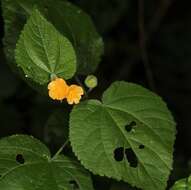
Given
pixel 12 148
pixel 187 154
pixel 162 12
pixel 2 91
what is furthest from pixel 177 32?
pixel 12 148

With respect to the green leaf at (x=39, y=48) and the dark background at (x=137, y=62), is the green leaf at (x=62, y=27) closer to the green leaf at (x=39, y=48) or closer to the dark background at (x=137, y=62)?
the green leaf at (x=39, y=48)

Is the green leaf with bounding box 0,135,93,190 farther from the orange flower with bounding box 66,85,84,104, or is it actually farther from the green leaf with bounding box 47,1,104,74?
the green leaf with bounding box 47,1,104,74

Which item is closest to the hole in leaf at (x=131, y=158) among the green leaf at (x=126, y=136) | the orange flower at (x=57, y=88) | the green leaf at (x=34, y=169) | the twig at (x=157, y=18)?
the green leaf at (x=126, y=136)

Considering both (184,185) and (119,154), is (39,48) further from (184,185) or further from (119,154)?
(184,185)

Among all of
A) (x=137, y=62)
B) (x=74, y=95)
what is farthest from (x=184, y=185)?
(x=137, y=62)

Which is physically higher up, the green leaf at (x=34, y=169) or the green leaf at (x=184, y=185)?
the green leaf at (x=184, y=185)

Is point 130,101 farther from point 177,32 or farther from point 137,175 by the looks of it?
point 177,32

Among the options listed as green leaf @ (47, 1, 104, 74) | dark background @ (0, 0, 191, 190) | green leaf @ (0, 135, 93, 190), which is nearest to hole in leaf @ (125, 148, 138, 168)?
green leaf @ (0, 135, 93, 190)
